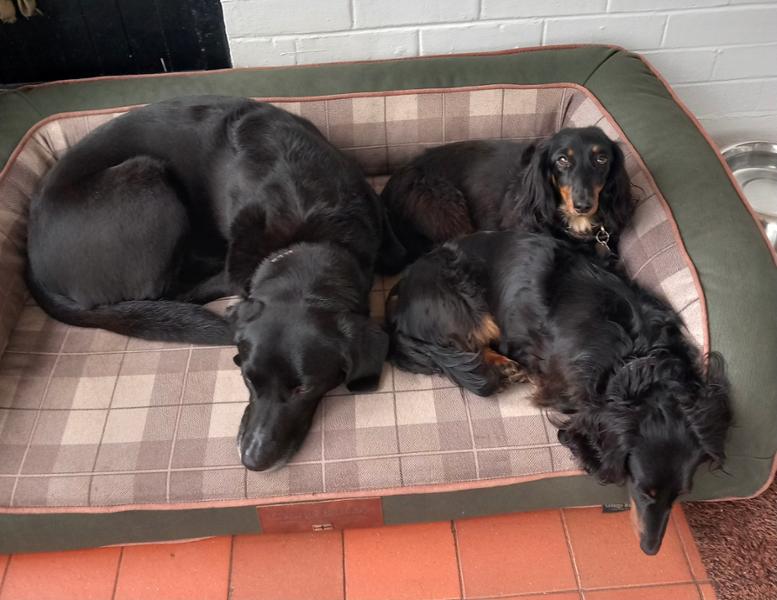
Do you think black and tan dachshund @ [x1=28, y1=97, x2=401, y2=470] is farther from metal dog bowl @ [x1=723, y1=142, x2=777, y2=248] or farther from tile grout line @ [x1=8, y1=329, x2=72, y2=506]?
metal dog bowl @ [x1=723, y1=142, x2=777, y2=248]

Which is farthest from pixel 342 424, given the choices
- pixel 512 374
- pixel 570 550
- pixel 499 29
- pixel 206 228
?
pixel 499 29

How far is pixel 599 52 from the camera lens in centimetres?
239

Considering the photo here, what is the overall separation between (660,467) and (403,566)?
0.77 m

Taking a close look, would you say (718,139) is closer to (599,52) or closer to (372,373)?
(599,52)

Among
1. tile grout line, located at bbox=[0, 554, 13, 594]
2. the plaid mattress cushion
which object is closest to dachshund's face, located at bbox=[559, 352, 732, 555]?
the plaid mattress cushion

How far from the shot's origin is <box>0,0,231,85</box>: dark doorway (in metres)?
2.50

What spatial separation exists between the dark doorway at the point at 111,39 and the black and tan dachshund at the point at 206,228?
1.81 feet

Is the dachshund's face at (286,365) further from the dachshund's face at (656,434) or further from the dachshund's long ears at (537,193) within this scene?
the dachshund's long ears at (537,193)

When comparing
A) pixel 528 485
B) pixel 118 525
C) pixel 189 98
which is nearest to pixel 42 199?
pixel 189 98

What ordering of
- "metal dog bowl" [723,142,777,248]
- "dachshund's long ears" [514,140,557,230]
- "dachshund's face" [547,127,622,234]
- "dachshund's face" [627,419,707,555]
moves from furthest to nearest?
"metal dog bowl" [723,142,777,248] → "dachshund's long ears" [514,140,557,230] → "dachshund's face" [547,127,622,234] → "dachshund's face" [627,419,707,555]

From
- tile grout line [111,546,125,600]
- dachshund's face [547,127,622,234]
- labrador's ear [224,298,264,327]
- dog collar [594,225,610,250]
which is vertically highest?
dachshund's face [547,127,622,234]

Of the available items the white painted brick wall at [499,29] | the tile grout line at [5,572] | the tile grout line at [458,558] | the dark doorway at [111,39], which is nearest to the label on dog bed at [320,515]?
the tile grout line at [458,558]

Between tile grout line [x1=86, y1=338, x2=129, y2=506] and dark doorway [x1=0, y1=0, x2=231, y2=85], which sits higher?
dark doorway [x1=0, y1=0, x2=231, y2=85]

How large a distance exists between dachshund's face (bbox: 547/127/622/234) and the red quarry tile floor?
2.97 feet
